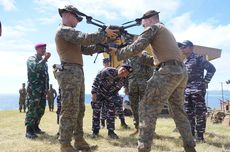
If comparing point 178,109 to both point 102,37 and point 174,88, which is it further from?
point 102,37

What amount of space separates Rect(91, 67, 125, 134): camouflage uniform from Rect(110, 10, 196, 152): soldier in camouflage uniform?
2709mm

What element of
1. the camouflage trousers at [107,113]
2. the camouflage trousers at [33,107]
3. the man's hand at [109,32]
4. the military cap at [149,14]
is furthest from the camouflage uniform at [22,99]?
the military cap at [149,14]

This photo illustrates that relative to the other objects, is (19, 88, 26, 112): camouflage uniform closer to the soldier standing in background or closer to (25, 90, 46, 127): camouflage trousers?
the soldier standing in background

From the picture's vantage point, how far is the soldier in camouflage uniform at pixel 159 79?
5.80 metres

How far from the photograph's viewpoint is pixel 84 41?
6070 millimetres

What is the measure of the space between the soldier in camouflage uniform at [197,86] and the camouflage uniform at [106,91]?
5.64 ft

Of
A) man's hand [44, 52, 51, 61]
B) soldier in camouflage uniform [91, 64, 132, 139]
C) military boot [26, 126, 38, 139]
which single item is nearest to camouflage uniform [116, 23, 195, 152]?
soldier in camouflage uniform [91, 64, 132, 139]

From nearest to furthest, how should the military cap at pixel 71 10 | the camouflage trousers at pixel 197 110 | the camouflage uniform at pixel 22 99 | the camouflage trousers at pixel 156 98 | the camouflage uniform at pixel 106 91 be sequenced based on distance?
the camouflage trousers at pixel 156 98
the military cap at pixel 71 10
the camouflage trousers at pixel 197 110
the camouflage uniform at pixel 106 91
the camouflage uniform at pixel 22 99

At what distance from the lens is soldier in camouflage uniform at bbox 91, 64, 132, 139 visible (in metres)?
9.01

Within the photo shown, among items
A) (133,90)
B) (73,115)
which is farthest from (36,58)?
(73,115)

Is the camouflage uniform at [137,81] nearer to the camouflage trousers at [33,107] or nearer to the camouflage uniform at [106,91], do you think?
the camouflage uniform at [106,91]

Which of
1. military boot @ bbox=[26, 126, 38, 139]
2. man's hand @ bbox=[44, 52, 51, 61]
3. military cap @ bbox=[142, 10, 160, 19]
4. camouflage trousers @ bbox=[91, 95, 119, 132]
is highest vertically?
military cap @ bbox=[142, 10, 160, 19]

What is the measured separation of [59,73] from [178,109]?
2.16 metres

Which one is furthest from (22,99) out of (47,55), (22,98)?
(47,55)
